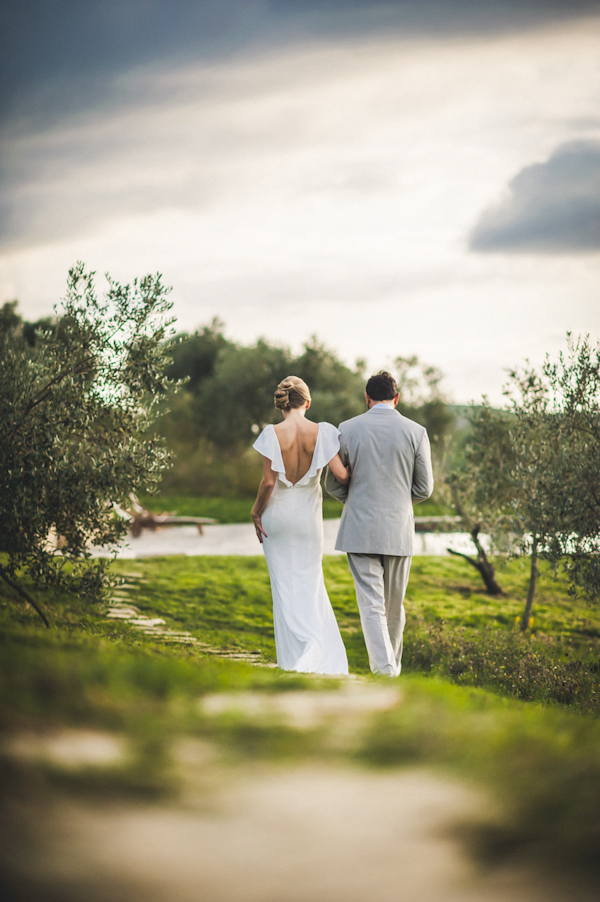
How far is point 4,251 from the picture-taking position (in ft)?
34.8

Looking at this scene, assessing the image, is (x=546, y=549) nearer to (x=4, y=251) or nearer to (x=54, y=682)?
(x=54, y=682)

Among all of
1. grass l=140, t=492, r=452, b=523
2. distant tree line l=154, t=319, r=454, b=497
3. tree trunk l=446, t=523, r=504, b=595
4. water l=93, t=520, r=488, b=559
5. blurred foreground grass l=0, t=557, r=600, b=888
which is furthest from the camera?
distant tree line l=154, t=319, r=454, b=497

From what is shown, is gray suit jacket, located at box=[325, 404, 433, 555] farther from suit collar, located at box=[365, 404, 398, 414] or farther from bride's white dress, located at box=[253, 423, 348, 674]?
bride's white dress, located at box=[253, 423, 348, 674]

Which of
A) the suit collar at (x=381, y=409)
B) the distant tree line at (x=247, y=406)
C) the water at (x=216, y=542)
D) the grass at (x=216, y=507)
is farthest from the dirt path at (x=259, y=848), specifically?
the distant tree line at (x=247, y=406)

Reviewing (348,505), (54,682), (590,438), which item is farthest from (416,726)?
(590,438)

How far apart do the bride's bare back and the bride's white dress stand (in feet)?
0.20

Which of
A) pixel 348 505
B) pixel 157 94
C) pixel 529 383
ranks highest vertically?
pixel 157 94

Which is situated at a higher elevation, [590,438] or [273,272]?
[273,272]

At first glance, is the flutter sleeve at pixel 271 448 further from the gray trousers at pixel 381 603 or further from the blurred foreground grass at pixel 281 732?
the blurred foreground grass at pixel 281 732

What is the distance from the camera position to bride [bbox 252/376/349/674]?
21.6 ft

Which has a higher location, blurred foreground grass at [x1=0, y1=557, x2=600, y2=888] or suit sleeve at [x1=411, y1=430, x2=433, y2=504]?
suit sleeve at [x1=411, y1=430, x2=433, y2=504]

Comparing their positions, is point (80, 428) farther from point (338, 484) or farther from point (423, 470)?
point (423, 470)

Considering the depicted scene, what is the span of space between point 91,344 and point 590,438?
21.2 feet

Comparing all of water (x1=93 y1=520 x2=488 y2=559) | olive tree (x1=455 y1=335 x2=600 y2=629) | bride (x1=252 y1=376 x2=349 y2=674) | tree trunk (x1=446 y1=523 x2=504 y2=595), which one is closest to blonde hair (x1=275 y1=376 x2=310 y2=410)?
bride (x1=252 y1=376 x2=349 y2=674)
